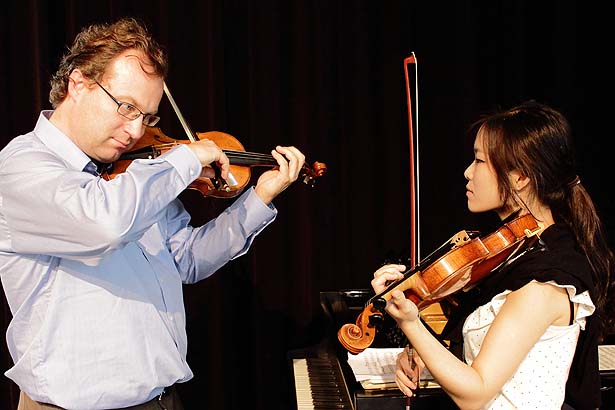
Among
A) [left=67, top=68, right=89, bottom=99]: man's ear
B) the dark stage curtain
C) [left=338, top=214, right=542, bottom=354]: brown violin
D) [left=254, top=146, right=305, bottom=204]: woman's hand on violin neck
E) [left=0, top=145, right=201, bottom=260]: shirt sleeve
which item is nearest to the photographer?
[left=0, top=145, right=201, bottom=260]: shirt sleeve

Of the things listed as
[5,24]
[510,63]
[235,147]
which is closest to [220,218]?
[235,147]

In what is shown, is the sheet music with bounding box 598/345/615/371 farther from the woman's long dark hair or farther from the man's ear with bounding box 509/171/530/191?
the man's ear with bounding box 509/171/530/191

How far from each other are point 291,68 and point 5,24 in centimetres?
120

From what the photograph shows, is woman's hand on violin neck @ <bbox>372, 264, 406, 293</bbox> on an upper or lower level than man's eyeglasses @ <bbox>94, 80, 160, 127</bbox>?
lower

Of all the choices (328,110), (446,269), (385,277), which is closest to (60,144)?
(385,277)

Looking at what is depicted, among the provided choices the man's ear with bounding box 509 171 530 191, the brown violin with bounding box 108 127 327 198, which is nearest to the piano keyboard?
the brown violin with bounding box 108 127 327 198

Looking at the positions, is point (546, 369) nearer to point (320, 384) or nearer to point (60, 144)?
point (320, 384)

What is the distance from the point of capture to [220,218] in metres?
1.84

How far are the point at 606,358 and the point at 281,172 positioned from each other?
1.07 metres

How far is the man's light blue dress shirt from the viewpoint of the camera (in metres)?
1.28

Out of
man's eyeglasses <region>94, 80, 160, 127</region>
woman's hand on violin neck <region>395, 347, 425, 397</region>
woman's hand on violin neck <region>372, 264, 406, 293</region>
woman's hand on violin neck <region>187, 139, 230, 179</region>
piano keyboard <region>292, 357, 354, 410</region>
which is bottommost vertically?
piano keyboard <region>292, 357, 354, 410</region>

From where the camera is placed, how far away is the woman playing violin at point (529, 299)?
1338 millimetres

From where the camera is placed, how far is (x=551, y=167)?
1.53 m

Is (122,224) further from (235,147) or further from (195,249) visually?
A: (235,147)
